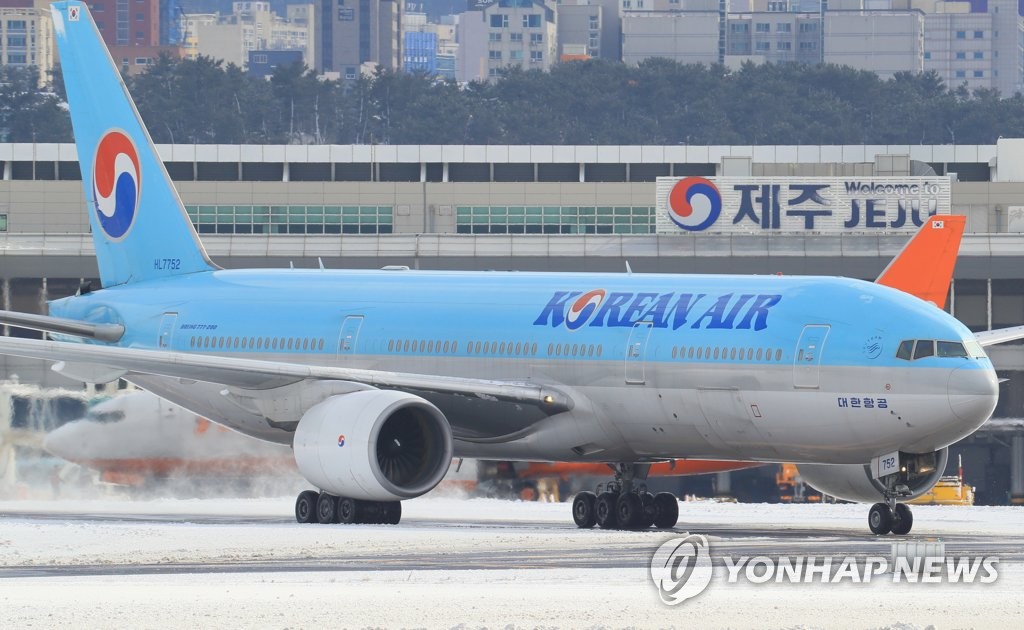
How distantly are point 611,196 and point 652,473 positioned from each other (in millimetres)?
46495

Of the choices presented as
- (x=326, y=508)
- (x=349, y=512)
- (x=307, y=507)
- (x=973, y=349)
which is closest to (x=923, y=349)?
(x=973, y=349)

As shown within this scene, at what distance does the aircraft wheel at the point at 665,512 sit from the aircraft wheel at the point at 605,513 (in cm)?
73

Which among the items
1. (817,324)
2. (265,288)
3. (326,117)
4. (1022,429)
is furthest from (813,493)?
(326,117)

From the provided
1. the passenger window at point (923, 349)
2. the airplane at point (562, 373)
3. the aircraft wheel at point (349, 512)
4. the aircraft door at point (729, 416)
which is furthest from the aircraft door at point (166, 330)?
the passenger window at point (923, 349)

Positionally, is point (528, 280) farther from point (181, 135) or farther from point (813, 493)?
point (181, 135)

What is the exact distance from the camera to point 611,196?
8162cm

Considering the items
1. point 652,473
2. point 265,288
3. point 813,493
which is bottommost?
point 813,493

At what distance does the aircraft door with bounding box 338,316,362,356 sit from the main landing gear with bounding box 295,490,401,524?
387 centimetres

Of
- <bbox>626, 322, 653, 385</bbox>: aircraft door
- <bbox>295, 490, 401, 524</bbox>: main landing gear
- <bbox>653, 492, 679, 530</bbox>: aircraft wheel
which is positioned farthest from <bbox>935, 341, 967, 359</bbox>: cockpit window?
<bbox>295, 490, 401, 524</bbox>: main landing gear

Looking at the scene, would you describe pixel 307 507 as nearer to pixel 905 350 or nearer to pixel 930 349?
pixel 905 350

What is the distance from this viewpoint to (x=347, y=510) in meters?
32.2

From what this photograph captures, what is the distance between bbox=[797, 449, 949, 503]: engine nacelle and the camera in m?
30.7

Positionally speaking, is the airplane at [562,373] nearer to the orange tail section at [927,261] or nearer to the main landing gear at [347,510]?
the main landing gear at [347,510]

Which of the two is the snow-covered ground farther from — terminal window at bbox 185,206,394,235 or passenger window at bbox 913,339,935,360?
terminal window at bbox 185,206,394,235
